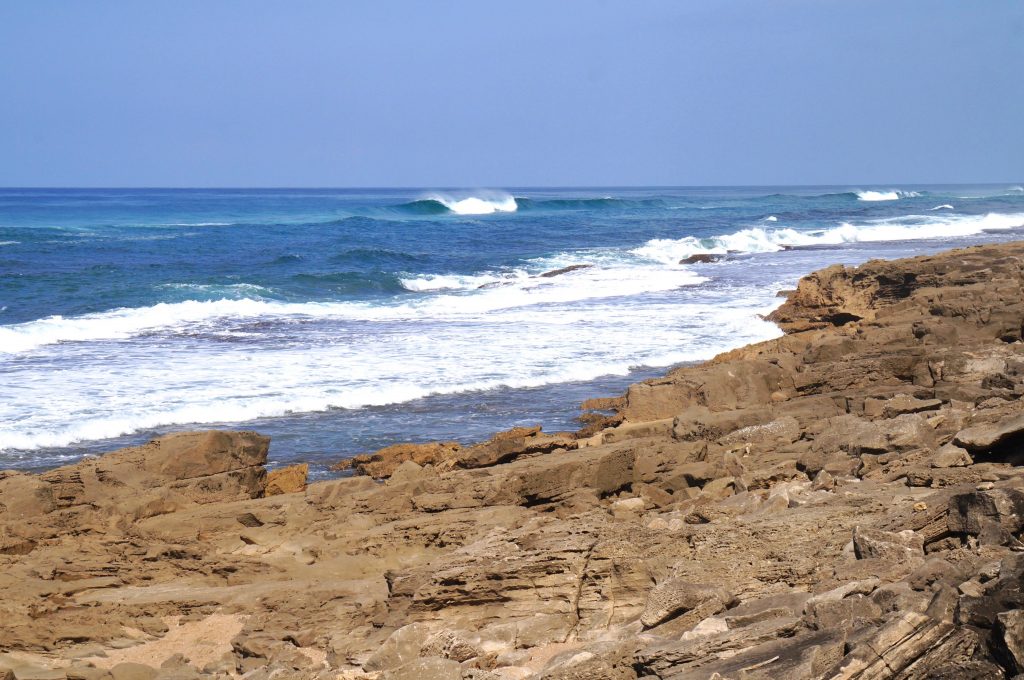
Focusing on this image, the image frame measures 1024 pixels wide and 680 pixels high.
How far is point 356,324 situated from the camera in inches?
765

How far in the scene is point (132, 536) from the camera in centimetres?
678

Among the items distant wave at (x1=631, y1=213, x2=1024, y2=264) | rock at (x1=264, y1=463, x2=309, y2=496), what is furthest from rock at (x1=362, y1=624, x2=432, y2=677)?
distant wave at (x1=631, y1=213, x2=1024, y2=264)

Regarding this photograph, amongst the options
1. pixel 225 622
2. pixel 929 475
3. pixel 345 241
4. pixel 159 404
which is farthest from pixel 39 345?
pixel 345 241

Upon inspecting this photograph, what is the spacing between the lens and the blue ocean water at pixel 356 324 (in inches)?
464

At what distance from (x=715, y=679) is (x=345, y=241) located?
39820mm

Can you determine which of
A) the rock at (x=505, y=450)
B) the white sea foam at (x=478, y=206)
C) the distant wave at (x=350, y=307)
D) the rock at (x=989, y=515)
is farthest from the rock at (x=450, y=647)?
the white sea foam at (x=478, y=206)

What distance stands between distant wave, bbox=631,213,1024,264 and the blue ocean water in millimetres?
220

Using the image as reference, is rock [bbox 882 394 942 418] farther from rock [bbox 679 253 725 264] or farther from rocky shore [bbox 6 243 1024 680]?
rock [bbox 679 253 725 264]

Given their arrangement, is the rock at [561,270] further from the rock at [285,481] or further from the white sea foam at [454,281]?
the rock at [285,481]

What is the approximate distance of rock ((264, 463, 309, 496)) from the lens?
846 cm

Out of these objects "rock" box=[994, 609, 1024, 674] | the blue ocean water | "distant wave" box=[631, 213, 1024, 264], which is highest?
"distant wave" box=[631, 213, 1024, 264]

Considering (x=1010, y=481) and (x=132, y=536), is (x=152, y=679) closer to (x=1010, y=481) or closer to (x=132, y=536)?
(x=132, y=536)

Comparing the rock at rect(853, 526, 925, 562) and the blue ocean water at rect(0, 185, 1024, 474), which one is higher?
the rock at rect(853, 526, 925, 562)

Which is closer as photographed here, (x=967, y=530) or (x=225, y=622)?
(x=967, y=530)
